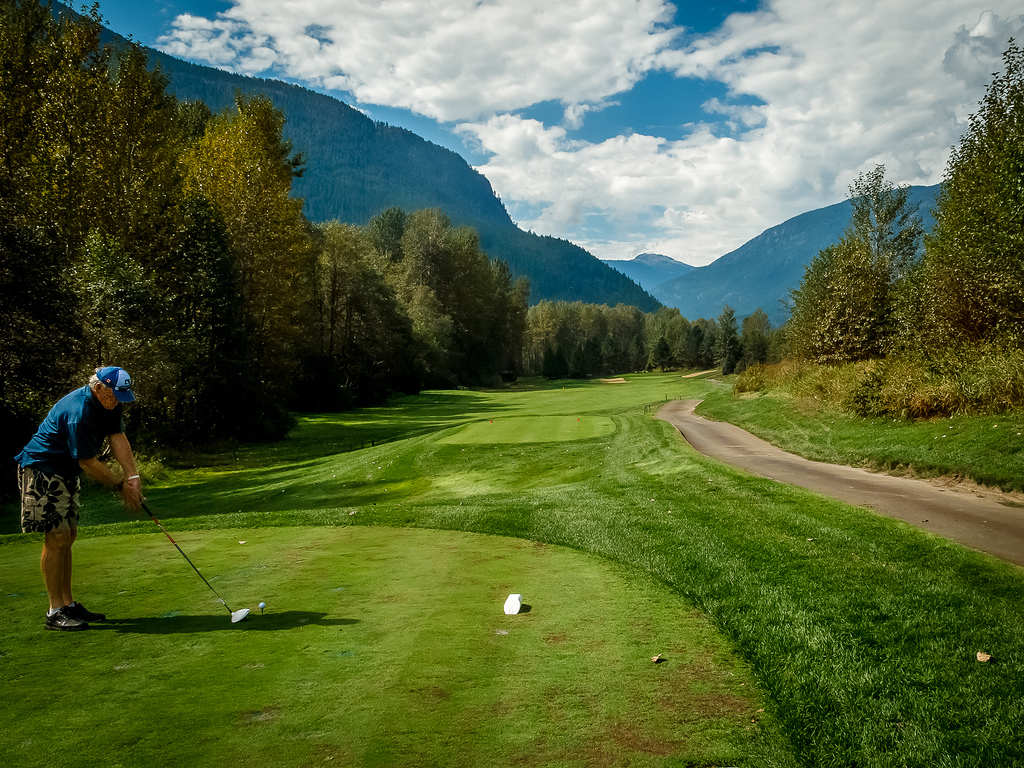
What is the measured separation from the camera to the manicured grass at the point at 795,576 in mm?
3447

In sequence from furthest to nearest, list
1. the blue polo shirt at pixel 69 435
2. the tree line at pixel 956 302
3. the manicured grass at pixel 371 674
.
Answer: the tree line at pixel 956 302 → the blue polo shirt at pixel 69 435 → the manicured grass at pixel 371 674

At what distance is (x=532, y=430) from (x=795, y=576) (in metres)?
17.1

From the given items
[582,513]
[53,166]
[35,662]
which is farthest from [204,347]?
[35,662]

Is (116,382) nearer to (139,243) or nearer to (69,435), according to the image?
(69,435)

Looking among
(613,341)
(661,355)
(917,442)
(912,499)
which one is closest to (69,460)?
(912,499)

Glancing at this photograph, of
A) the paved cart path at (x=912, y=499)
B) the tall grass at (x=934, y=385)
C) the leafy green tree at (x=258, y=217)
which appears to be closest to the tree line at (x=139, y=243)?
the leafy green tree at (x=258, y=217)

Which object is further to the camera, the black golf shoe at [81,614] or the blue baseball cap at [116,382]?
the blue baseball cap at [116,382]

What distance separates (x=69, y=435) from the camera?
5.14m

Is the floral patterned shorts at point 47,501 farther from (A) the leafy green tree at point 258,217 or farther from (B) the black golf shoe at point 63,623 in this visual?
(A) the leafy green tree at point 258,217

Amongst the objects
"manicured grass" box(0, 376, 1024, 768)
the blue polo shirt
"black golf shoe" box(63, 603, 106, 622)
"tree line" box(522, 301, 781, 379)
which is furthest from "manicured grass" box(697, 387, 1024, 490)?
"tree line" box(522, 301, 781, 379)

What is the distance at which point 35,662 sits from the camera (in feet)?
12.5

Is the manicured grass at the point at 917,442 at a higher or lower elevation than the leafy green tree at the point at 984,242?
lower

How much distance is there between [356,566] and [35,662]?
3.02 metres

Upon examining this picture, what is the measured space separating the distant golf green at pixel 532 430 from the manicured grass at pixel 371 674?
15.1 metres
